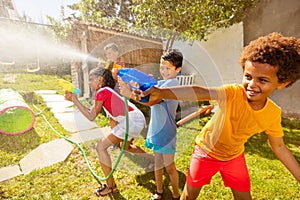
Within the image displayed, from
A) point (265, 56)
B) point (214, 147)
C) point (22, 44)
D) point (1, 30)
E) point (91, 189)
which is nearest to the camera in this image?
point (265, 56)

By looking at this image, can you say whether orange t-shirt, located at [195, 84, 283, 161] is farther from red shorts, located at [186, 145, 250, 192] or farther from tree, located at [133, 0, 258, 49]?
tree, located at [133, 0, 258, 49]

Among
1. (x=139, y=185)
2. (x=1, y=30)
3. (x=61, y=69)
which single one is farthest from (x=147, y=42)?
(x=61, y=69)

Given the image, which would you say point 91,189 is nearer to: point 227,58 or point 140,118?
point 140,118

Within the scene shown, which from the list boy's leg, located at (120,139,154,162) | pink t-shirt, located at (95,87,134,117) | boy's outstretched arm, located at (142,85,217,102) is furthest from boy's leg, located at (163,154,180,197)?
boy's outstretched arm, located at (142,85,217,102)

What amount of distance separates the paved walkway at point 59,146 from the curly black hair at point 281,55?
300 cm

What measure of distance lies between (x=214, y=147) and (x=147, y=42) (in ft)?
10.3

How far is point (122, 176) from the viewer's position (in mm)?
2676

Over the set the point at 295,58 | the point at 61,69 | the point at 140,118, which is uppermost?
the point at 295,58

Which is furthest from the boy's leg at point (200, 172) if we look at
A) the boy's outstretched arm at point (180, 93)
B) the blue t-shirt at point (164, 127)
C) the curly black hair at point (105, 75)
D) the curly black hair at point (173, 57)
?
the curly black hair at point (105, 75)

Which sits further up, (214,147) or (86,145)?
(214,147)

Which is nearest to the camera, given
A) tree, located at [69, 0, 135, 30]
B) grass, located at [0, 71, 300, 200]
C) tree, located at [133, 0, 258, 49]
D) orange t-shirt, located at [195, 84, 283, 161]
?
orange t-shirt, located at [195, 84, 283, 161]

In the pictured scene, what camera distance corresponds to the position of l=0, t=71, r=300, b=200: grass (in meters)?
2.32

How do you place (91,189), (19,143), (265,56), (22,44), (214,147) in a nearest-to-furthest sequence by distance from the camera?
(265,56), (214,147), (91,189), (19,143), (22,44)

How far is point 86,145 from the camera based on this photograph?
3.46 m
